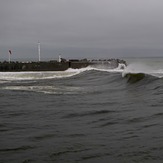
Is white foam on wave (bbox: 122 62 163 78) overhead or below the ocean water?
overhead

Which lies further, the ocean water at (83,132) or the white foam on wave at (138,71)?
the white foam on wave at (138,71)

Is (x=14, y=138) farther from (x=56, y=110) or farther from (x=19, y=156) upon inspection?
(x=56, y=110)

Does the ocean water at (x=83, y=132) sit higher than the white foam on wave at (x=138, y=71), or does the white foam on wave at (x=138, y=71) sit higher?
the white foam on wave at (x=138, y=71)

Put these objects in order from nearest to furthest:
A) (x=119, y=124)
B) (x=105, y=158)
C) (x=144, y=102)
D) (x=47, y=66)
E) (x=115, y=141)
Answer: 1. (x=105, y=158)
2. (x=115, y=141)
3. (x=119, y=124)
4. (x=144, y=102)
5. (x=47, y=66)

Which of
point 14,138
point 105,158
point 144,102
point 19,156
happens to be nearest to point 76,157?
point 105,158

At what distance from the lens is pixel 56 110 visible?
1196 centimetres

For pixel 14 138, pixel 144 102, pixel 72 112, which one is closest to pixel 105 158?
pixel 14 138

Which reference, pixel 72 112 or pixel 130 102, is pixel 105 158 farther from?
pixel 130 102

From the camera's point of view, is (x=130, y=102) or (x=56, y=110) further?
(x=130, y=102)

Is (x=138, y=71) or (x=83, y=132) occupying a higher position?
(x=138, y=71)

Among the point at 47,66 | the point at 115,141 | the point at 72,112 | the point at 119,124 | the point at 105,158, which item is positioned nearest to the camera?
the point at 105,158

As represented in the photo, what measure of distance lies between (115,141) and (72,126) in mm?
2000

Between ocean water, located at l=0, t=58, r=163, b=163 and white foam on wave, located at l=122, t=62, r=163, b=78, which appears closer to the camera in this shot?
ocean water, located at l=0, t=58, r=163, b=163

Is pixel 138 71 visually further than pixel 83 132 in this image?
Yes
